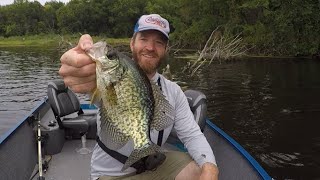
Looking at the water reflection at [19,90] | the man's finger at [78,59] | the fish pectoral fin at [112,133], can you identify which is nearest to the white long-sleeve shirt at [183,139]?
the fish pectoral fin at [112,133]

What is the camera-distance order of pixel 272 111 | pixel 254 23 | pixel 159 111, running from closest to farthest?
pixel 159 111 → pixel 272 111 → pixel 254 23

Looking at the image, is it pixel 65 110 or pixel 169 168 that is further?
pixel 65 110

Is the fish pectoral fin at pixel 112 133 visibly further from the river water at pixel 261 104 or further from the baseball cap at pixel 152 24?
the river water at pixel 261 104

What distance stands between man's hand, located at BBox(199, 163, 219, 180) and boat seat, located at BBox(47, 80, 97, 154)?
3.06 metres

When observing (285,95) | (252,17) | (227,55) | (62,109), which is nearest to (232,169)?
(62,109)

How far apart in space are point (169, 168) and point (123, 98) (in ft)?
6.17

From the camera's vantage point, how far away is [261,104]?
14.6 metres

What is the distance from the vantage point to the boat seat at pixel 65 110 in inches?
236

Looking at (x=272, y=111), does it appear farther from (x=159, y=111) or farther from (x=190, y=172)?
(x=159, y=111)

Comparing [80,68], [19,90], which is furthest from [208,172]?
[19,90]

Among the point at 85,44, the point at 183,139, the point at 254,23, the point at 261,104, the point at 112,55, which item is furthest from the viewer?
the point at 254,23

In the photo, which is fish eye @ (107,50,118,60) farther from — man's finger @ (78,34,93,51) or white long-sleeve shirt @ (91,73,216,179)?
white long-sleeve shirt @ (91,73,216,179)

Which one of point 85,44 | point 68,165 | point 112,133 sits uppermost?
point 85,44

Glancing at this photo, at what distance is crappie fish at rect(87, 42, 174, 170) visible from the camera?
80.9 inches
